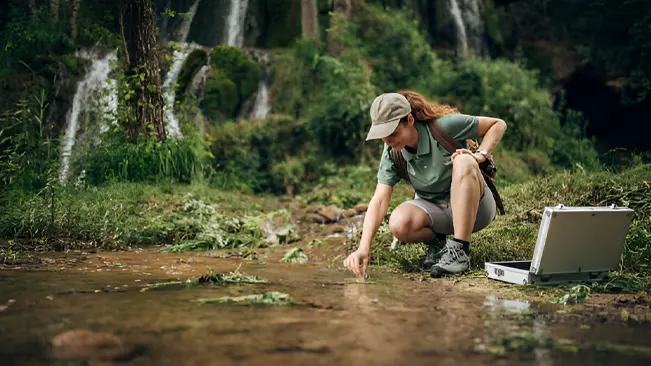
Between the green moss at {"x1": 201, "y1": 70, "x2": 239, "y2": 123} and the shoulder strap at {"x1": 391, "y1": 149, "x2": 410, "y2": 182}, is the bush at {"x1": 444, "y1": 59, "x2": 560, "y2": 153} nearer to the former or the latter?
the green moss at {"x1": 201, "y1": 70, "x2": 239, "y2": 123}

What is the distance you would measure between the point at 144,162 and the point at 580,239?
590cm

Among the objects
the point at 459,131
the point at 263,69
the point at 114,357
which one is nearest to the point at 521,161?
the point at 263,69

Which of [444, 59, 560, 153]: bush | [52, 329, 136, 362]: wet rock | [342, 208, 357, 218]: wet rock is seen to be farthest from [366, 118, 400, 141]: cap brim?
[444, 59, 560, 153]: bush

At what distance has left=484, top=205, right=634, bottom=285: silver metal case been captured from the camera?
129 inches

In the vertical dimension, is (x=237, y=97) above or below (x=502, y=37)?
below

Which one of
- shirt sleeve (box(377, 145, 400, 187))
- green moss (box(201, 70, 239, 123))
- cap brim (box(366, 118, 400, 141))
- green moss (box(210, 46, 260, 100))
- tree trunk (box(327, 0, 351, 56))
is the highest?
tree trunk (box(327, 0, 351, 56))

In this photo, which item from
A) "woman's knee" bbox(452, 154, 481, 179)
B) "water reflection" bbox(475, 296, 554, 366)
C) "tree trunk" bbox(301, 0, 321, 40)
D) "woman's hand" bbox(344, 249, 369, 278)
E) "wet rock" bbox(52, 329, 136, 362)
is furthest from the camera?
"tree trunk" bbox(301, 0, 321, 40)

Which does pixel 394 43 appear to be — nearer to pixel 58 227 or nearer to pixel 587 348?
pixel 58 227

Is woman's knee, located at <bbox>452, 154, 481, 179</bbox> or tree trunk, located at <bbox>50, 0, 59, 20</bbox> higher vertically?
tree trunk, located at <bbox>50, 0, 59, 20</bbox>

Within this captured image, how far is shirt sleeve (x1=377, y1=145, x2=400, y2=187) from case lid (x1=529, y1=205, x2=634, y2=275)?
3.07 feet

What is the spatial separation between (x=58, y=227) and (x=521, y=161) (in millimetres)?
7835

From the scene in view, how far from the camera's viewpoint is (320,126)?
1108 cm

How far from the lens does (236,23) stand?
1249 centimetres

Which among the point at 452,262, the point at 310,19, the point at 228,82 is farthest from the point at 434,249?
the point at 310,19
